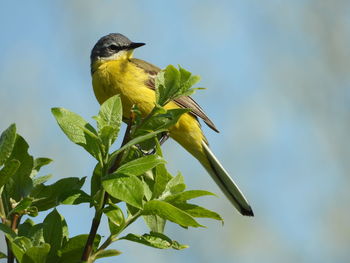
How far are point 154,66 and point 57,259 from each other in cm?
469

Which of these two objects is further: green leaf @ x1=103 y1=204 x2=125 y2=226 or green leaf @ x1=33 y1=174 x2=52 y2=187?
green leaf @ x1=33 y1=174 x2=52 y2=187

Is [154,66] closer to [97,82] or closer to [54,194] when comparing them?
[97,82]

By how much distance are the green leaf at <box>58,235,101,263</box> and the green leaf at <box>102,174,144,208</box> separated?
241 millimetres

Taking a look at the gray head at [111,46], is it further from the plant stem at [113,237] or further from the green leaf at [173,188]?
the plant stem at [113,237]

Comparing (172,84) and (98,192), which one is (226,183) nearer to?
(172,84)

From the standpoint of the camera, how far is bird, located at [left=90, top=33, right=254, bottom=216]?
548 cm

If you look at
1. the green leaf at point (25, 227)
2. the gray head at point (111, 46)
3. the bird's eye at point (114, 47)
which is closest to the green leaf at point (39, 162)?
the green leaf at point (25, 227)

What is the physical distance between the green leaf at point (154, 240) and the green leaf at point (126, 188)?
245 millimetres

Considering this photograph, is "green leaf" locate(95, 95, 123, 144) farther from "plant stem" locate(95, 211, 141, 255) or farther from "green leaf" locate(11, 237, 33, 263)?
"green leaf" locate(11, 237, 33, 263)

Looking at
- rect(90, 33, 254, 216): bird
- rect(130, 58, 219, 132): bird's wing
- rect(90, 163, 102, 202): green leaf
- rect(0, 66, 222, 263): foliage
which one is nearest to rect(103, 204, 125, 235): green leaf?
rect(0, 66, 222, 263): foliage

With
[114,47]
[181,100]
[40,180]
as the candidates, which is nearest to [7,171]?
[40,180]

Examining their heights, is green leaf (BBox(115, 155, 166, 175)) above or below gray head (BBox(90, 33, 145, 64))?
below

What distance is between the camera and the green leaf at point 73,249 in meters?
1.88

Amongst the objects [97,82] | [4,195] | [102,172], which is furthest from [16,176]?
[97,82]
